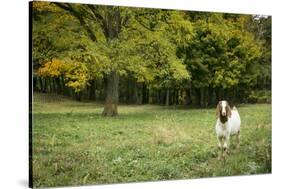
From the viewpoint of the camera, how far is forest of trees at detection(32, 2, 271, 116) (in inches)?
291

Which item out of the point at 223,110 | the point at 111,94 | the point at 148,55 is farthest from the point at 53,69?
the point at 223,110

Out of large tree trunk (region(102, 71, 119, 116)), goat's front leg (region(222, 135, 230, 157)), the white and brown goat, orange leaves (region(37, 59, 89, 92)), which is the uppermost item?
orange leaves (region(37, 59, 89, 92))

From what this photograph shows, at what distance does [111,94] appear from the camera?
7.71 m

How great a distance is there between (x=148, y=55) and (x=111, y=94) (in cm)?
72

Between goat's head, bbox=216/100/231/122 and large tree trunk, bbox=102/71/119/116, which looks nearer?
large tree trunk, bbox=102/71/119/116

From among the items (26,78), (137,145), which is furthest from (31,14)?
(137,145)

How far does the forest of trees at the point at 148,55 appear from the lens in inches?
291

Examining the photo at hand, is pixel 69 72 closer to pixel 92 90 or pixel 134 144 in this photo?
pixel 92 90

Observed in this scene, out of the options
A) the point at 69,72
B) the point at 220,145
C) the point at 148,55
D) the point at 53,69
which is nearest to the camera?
the point at 53,69

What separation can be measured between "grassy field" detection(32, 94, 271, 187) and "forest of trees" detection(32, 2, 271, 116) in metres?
0.16

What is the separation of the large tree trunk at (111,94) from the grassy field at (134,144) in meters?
0.10

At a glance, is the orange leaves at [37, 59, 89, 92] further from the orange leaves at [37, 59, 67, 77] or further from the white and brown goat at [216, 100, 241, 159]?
the white and brown goat at [216, 100, 241, 159]

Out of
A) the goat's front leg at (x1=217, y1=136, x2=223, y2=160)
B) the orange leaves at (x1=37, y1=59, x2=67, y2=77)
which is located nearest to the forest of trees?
the orange leaves at (x1=37, y1=59, x2=67, y2=77)
